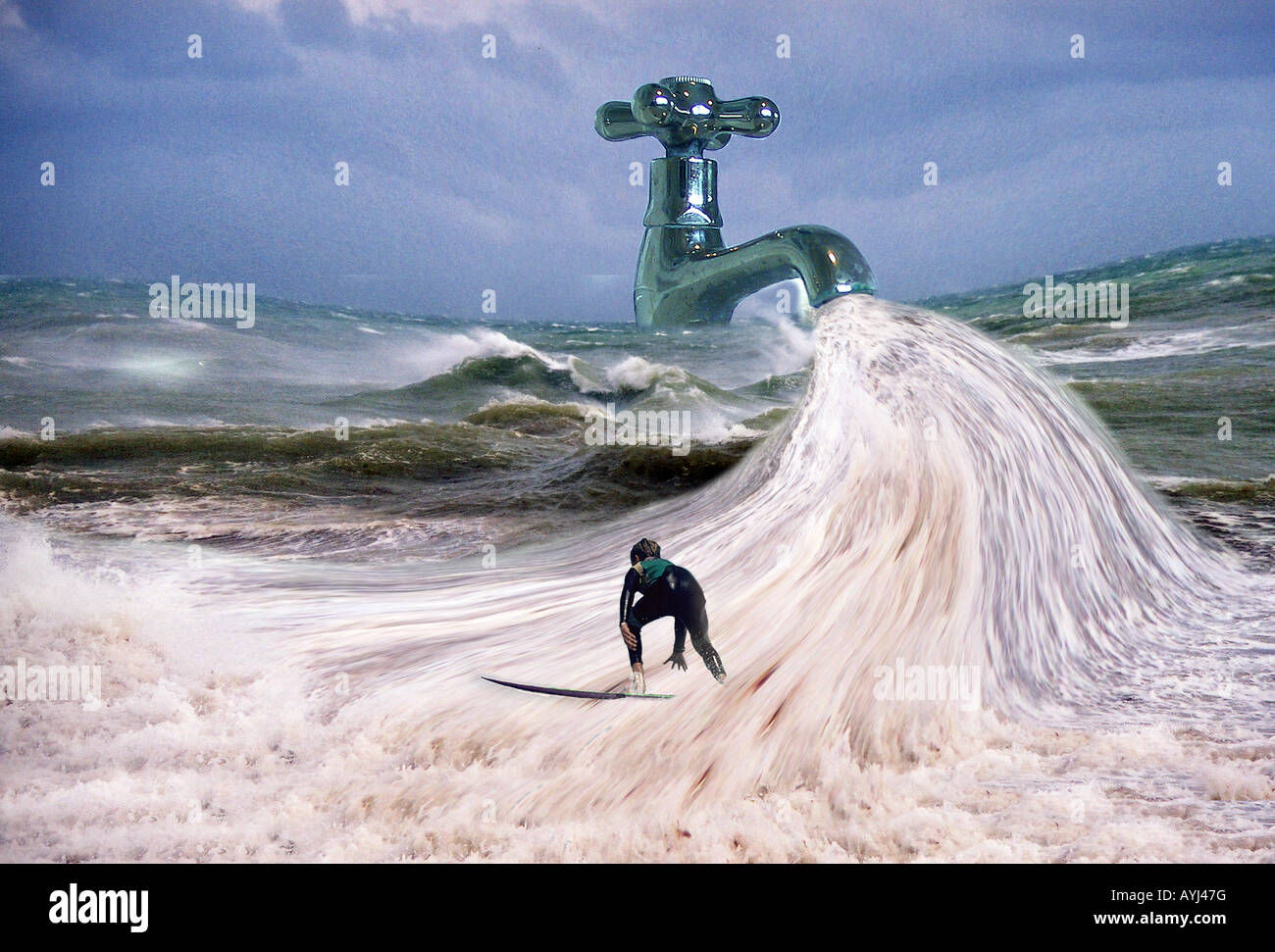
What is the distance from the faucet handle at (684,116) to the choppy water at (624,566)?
28 cm

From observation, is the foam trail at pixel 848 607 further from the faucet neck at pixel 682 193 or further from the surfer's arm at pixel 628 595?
the faucet neck at pixel 682 193

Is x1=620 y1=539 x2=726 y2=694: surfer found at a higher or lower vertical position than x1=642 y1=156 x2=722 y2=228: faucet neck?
lower

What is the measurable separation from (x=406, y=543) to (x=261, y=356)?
0.44 meters

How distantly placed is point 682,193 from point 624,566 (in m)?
0.48

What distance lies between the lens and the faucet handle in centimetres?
117

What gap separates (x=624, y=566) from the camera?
114cm

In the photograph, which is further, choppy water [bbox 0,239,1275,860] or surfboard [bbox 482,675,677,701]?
surfboard [bbox 482,675,677,701]

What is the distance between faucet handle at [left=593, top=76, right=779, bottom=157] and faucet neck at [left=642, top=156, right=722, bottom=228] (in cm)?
2

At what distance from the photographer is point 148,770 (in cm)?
74

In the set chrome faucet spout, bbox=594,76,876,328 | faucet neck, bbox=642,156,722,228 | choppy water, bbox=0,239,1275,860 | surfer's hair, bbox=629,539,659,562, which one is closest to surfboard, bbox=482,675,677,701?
choppy water, bbox=0,239,1275,860

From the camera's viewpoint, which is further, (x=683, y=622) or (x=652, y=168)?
(x=652, y=168)

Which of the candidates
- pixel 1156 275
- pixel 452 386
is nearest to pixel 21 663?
pixel 452 386

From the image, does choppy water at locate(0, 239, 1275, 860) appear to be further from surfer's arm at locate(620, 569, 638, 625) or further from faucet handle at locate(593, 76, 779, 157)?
faucet handle at locate(593, 76, 779, 157)

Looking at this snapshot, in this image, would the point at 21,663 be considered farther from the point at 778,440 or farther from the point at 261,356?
the point at 778,440
